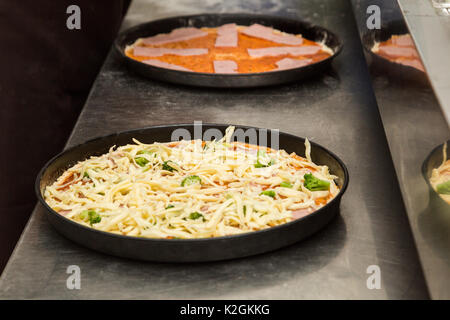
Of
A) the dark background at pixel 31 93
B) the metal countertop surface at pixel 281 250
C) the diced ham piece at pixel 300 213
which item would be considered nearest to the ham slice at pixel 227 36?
the metal countertop surface at pixel 281 250

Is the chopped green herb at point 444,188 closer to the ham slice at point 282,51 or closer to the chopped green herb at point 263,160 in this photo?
the chopped green herb at point 263,160

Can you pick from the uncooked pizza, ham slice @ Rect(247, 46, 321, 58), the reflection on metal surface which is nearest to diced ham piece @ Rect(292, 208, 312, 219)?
the reflection on metal surface

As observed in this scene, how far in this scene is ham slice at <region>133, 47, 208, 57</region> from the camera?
280 cm

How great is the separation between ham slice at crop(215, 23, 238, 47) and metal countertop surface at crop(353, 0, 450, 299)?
1.35 metres

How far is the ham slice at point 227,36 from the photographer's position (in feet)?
9.66

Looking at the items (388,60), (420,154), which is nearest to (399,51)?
(388,60)

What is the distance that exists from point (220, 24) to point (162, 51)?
0.54m

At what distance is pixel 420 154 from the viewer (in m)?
1.29

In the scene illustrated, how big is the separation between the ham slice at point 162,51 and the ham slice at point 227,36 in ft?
0.48

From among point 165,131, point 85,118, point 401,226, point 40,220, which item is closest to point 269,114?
point 165,131

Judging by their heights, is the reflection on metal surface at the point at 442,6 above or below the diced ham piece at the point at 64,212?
above

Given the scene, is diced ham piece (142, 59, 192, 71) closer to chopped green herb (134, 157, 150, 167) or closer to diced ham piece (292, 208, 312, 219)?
chopped green herb (134, 157, 150, 167)

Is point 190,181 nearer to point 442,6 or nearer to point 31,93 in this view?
point 442,6

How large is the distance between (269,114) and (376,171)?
0.57 m
